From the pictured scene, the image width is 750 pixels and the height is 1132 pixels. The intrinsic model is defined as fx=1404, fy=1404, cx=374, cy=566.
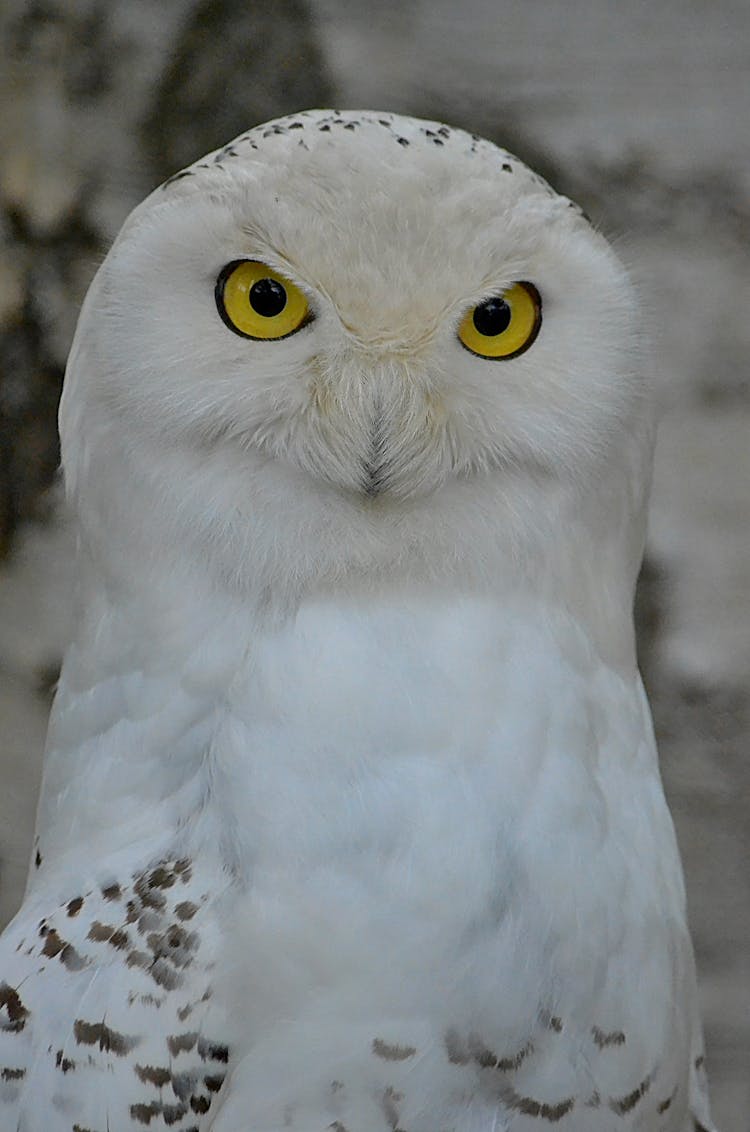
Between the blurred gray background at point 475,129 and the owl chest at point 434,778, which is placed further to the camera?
the blurred gray background at point 475,129

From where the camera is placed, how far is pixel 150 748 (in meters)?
1.17

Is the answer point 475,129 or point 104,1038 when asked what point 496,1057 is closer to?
point 104,1038

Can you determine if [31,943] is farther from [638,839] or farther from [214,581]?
[638,839]

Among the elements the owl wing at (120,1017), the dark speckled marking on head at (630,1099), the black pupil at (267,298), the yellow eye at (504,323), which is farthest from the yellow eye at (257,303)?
the dark speckled marking on head at (630,1099)

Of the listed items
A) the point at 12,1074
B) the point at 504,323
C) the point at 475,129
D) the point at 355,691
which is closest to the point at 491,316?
the point at 504,323

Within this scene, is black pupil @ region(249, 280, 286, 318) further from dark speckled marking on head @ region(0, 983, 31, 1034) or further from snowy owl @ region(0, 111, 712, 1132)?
dark speckled marking on head @ region(0, 983, 31, 1034)

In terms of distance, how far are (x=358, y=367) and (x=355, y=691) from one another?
0.25m

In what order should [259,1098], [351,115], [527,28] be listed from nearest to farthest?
[259,1098], [351,115], [527,28]

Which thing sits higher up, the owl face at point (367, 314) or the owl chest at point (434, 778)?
the owl face at point (367, 314)

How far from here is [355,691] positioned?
111 cm

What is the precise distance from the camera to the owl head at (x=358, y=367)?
3.49 ft

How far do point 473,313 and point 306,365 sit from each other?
0.13 metres

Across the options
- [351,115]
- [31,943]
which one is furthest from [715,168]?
[31,943]

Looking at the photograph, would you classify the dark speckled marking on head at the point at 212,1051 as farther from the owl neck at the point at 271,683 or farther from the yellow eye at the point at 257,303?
the yellow eye at the point at 257,303
